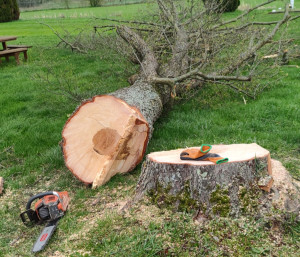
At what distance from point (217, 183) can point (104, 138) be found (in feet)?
5.15

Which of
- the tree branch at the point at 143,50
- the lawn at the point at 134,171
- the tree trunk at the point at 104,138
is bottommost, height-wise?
the lawn at the point at 134,171

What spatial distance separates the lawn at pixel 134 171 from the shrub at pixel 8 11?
17833mm

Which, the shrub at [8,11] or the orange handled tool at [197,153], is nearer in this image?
the orange handled tool at [197,153]

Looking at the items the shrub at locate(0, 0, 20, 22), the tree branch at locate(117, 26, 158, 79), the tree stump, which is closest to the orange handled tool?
the tree stump

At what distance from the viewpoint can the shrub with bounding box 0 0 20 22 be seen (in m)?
23.7

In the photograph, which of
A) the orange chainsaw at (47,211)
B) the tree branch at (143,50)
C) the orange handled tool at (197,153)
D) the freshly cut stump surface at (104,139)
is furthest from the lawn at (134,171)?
the tree branch at (143,50)

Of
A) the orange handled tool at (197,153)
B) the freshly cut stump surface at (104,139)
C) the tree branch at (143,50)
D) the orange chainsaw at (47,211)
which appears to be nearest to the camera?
the orange handled tool at (197,153)

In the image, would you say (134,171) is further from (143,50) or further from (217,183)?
(143,50)

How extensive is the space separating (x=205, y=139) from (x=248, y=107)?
1.47m

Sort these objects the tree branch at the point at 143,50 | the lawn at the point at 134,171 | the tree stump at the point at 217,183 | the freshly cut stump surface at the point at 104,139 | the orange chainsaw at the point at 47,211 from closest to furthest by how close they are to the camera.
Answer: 1. the lawn at the point at 134,171
2. the tree stump at the point at 217,183
3. the orange chainsaw at the point at 47,211
4. the freshly cut stump surface at the point at 104,139
5. the tree branch at the point at 143,50

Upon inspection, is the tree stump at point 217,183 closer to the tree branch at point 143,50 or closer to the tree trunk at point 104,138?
the tree trunk at point 104,138

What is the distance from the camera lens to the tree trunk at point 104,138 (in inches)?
146

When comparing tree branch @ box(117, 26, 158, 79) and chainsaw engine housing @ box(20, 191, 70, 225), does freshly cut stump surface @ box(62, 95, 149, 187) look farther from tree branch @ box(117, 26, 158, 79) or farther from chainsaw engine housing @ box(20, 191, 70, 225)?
tree branch @ box(117, 26, 158, 79)

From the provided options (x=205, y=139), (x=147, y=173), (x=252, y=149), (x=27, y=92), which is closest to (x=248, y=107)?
(x=205, y=139)
